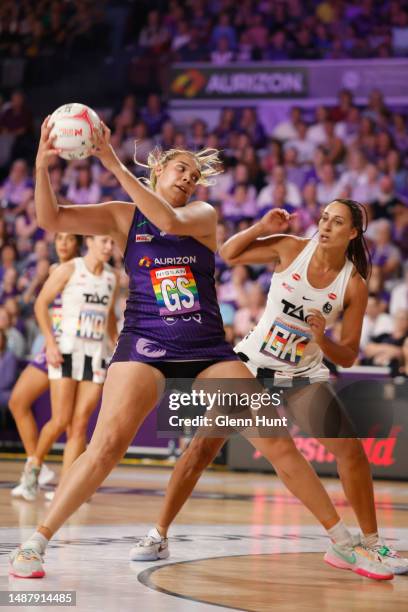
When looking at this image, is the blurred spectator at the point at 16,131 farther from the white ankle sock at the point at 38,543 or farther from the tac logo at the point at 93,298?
the white ankle sock at the point at 38,543

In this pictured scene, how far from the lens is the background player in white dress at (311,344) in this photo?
5.98m

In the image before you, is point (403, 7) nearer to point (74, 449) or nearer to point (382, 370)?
point (382, 370)

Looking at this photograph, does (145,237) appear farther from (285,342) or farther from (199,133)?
(199,133)

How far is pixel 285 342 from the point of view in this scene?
6.34 m

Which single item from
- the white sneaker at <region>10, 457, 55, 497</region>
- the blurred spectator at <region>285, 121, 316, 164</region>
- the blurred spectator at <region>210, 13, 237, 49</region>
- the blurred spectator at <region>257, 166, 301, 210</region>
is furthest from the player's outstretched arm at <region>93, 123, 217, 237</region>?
the blurred spectator at <region>210, 13, 237, 49</region>

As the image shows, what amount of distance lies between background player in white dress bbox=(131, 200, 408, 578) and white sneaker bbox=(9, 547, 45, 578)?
955mm

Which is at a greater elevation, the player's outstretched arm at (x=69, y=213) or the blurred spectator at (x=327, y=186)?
the blurred spectator at (x=327, y=186)

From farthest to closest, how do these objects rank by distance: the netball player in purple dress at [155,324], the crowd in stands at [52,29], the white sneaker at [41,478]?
the crowd in stands at [52,29], the white sneaker at [41,478], the netball player in purple dress at [155,324]

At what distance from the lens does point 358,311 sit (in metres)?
6.10

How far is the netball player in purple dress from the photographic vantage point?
5.31 meters

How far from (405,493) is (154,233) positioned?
600cm

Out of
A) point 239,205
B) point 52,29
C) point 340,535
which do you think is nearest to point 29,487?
point 340,535

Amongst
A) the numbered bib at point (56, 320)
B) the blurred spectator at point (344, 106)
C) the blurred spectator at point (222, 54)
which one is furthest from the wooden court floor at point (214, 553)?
the blurred spectator at point (222, 54)

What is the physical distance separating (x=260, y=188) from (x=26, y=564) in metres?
12.4
